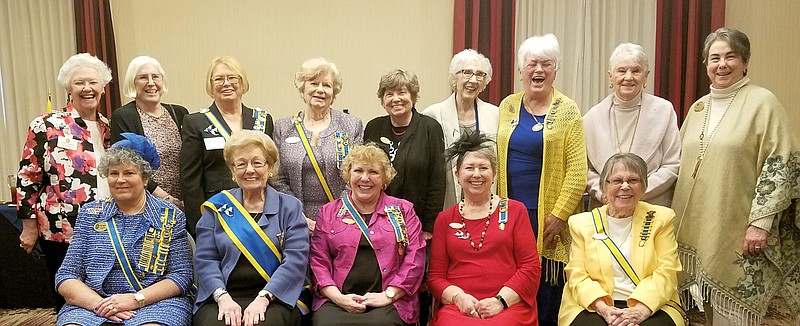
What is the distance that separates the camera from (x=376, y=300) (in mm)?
2434

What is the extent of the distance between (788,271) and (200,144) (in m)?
2.83

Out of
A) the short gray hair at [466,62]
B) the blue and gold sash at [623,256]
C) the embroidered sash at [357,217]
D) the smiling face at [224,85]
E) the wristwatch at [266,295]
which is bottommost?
the wristwatch at [266,295]

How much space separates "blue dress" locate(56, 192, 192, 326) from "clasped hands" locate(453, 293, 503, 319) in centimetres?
115

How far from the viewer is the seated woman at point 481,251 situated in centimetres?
246

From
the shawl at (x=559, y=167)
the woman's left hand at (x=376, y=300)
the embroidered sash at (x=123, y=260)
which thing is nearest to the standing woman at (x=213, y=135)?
the embroidered sash at (x=123, y=260)

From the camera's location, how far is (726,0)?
16.7 feet

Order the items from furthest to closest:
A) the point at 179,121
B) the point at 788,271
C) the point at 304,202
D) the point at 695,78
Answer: the point at 695,78 < the point at 179,121 < the point at 304,202 < the point at 788,271

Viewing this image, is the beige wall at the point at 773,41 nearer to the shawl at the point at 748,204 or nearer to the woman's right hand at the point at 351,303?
the shawl at the point at 748,204

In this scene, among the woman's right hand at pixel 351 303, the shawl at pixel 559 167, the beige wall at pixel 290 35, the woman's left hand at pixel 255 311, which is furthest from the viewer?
the beige wall at pixel 290 35

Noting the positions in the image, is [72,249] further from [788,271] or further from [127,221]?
[788,271]

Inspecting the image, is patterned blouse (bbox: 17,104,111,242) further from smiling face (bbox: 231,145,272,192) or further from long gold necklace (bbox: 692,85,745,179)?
long gold necklace (bbox: 692,85,745,179)

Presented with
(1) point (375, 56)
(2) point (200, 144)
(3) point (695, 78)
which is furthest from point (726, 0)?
(2) point (200, 144)

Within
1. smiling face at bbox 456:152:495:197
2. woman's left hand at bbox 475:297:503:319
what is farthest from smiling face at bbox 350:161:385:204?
woman's left hand at bbox 475:297:503:319

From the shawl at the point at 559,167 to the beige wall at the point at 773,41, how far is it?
3300mm
